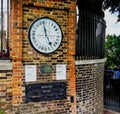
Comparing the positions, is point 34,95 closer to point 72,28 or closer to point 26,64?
point 26,64

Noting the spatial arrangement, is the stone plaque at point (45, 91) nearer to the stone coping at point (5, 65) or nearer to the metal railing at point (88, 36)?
the stone coping at point (5, 65)

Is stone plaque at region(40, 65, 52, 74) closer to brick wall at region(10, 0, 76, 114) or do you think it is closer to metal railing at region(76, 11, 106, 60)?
brick wall at region(10, 0, 76, 114)

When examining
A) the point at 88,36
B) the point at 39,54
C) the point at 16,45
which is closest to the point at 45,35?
the point at 39,54

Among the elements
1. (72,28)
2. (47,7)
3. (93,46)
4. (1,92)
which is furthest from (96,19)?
(1,92)

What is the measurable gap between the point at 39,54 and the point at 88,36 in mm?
2000

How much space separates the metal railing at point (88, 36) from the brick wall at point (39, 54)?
51cm

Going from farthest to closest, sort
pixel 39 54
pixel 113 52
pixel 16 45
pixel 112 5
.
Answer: pixel 113 52 < pixel 112 5 < pixel 39 54 < pixel 16 45

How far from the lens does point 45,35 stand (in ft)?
24.5

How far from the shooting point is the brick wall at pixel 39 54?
7082 mm

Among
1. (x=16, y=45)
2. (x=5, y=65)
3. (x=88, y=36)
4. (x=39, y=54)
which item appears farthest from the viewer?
(x=88, y=36)

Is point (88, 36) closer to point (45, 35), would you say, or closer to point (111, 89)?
point (45, 35)

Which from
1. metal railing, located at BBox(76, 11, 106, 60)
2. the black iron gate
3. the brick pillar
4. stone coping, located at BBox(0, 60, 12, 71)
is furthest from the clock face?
the black iron gate

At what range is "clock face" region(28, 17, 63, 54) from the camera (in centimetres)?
730

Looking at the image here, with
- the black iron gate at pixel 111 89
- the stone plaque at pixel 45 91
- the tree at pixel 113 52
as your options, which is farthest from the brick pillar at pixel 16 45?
the tree at pixel 113 52
